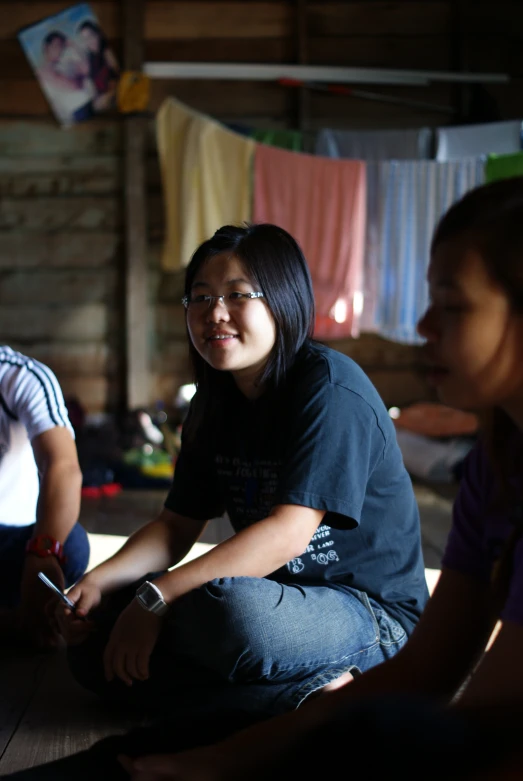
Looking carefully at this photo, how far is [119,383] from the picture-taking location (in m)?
4.55

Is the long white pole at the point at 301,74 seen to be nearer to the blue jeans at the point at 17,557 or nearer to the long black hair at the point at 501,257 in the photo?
the blue jeans at the point at 17,557

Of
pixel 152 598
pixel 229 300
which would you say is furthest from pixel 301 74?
pixel 152 598

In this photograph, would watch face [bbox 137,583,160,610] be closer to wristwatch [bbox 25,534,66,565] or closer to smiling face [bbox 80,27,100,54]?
wristwatch [bbox 25,534,66,565]

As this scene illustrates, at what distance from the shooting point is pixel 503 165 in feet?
12.4

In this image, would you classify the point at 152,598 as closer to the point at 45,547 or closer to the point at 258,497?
the point at 258,497

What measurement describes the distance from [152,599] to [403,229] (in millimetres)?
3109

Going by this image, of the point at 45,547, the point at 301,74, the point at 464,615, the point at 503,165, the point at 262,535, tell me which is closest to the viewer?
the point at 464,615

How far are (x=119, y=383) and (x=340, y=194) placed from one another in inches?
A: 66.3

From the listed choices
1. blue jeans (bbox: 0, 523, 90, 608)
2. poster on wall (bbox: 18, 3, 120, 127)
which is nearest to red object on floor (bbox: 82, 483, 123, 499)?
blue jeans (bbox: 0, 523, 90, 608)

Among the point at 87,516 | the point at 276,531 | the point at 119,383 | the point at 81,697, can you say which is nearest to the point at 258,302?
the point at 276,531

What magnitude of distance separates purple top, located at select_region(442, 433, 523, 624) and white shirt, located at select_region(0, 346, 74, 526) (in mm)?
971

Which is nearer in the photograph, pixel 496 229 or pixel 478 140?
pixel 496 229

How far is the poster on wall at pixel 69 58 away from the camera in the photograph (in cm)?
427

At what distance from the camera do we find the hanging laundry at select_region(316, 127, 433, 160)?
405 centimetres
